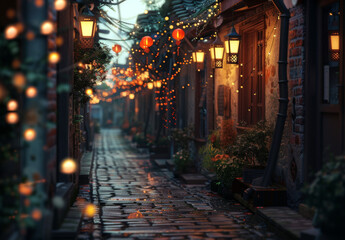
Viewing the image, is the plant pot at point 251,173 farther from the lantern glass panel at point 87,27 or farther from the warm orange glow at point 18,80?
the warm orange glow at point 18,80

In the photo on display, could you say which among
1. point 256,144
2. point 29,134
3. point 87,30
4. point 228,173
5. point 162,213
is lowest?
point 162,213

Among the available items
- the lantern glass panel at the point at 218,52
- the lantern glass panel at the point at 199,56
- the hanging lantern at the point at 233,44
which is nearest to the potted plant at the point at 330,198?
the hanging lantern at the point at 233,44

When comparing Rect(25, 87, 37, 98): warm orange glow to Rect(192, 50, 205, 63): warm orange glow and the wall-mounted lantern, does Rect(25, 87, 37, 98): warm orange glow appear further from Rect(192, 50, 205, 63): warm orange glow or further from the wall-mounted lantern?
Rect(192, 50, 205, 63): warm orange glow

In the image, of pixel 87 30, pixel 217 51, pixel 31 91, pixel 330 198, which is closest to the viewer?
pixel 31 91

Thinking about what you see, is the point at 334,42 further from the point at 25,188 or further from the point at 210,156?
the point at 210,156

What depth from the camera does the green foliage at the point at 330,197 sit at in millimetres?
4891

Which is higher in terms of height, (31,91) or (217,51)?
(217,51)

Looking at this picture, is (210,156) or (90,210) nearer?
(90,210)

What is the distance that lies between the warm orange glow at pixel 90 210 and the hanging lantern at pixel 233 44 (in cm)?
403

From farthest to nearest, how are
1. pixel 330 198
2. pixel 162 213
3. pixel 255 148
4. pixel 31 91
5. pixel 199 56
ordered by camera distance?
pixel 199 56 → pixel 255 148 → pixel 162 213 → pixel 330 198 → pixel 31 91

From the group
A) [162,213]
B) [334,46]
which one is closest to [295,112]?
[334,46]

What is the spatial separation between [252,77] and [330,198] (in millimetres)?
6141

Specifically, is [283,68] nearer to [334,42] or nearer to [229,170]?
[334,42]

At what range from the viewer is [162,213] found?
8.22 m
